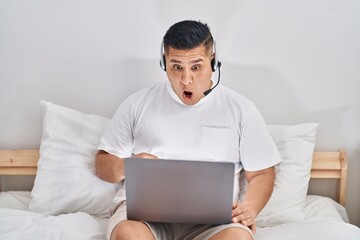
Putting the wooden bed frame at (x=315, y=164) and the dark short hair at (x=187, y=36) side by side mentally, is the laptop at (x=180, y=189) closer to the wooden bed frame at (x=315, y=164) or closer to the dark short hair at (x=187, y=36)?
the dark short hair at (x=187, y=36)

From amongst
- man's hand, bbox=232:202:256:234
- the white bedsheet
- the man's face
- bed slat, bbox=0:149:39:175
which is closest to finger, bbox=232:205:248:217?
man's hand, bbox=232:202:256:234

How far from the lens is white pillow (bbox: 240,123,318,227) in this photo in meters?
1.75

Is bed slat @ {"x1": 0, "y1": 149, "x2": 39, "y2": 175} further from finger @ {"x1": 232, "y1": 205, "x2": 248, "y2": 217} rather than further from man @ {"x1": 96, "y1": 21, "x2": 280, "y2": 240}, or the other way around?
finger @ {"x1": 232, "y1": 205, "x2": 248, "y2": 217}

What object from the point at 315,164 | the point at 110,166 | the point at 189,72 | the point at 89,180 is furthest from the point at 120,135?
the point at 315,164

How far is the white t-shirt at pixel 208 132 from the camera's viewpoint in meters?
1.63

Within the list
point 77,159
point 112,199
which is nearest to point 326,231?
point 112,199

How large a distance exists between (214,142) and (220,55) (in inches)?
17.3

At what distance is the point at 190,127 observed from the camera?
164 cm

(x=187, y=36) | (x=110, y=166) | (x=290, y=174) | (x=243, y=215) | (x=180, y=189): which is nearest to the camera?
(x=180, y=189)

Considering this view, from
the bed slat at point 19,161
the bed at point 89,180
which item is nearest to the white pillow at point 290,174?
the bed at point 89,180

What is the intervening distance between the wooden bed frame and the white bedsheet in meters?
0.17

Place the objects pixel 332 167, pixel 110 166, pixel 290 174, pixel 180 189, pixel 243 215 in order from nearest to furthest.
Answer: pixel 180 189 < pixel 243 215 < pixel 110 166 < pixel 290 174 < pixel 332 167

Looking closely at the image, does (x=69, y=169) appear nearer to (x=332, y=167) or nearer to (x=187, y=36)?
A: (x=187, y=36)

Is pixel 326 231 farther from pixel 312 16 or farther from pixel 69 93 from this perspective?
pixel 69 93
